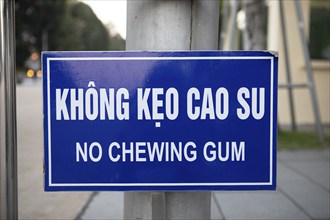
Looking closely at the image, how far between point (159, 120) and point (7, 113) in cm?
60

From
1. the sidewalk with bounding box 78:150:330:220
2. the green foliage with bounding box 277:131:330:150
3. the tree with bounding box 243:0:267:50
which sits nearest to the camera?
the sidewalk with bounding box 78:150:330:220

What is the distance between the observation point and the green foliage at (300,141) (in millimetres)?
6811

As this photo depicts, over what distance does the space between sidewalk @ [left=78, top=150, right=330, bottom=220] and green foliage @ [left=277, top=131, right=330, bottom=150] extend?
65.3 inches

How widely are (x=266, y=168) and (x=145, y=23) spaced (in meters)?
0.75

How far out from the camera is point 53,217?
3605 millimetres

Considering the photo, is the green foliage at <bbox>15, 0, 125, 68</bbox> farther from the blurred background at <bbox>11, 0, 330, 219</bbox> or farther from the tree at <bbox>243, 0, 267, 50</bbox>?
the tree at <bbox>243, 0, 267, 50</bbox>

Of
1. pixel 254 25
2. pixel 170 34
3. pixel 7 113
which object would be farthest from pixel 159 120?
pixel 254 25

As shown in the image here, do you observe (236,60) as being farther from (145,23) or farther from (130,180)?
(130,180)

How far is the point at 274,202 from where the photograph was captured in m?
3.99

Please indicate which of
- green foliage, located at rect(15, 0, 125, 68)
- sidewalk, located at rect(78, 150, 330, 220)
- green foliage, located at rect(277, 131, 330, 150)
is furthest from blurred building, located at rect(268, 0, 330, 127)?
green foliage, located at rect(15, 0, 125, 68)

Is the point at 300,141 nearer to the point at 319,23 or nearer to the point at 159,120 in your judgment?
the point at 319,23

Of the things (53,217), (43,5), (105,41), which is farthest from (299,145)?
(105,41)

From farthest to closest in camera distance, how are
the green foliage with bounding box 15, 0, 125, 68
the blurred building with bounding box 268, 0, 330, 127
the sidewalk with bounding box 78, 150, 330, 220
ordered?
the green foliage with bounding box 15, 0, 125, 68 < the blurred building with bounding box 268, 0, 330, 127 < the sidewalk with bounding box 78, 150, 330, 220

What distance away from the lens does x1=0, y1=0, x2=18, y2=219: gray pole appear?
158 centimetres
